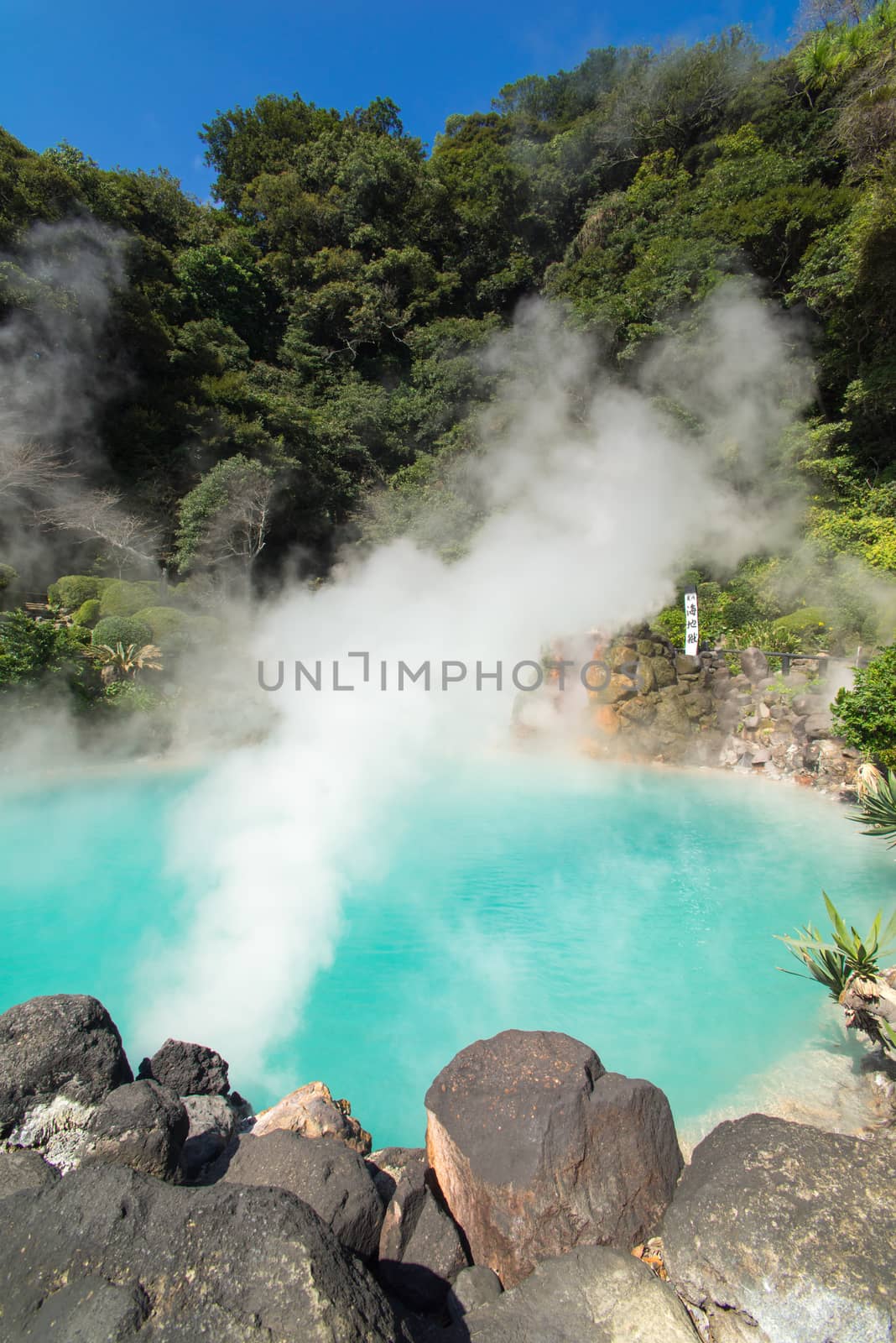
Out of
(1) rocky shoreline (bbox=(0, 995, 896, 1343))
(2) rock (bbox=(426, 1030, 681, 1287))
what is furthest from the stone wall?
(2) rock (bbox=(426, 1030, 681, 1287))

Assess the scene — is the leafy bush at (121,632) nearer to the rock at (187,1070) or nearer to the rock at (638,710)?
the rock at (638,710)

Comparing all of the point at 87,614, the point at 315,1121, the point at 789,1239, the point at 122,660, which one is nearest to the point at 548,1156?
the point at 789,1239

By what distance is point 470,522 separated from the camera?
15.4 m

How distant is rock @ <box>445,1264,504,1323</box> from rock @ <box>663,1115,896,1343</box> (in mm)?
598

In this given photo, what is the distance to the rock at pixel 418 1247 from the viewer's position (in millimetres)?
2324

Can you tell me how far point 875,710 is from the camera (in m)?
7.25

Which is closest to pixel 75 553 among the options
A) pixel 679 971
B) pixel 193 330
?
pixel 193 330

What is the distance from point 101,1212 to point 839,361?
16593mm

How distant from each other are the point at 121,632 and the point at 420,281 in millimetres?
15899

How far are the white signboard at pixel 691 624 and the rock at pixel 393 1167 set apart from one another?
8.91 meters

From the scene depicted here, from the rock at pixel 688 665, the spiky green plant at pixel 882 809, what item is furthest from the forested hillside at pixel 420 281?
the spiky green plant at pixel 882 809

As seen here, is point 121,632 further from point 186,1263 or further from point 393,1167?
point 186,1263

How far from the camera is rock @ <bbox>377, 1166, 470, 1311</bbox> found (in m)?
2.32

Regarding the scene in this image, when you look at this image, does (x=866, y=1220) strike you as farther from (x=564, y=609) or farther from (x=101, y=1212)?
(x=564, y=609)
